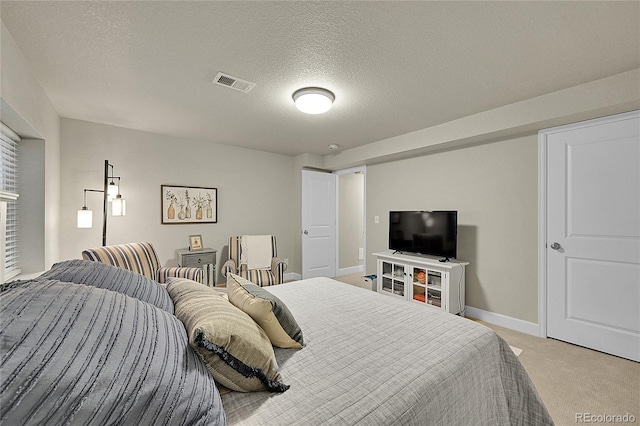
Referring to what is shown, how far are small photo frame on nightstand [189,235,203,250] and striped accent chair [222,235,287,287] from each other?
445 mm

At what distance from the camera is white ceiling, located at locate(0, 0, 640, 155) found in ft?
5.24

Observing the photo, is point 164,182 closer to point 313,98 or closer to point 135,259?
point 135,259

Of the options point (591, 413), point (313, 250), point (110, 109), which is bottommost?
point (591, 413)

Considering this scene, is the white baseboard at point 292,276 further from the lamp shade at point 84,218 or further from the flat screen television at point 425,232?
the lamp shade at point 84,218

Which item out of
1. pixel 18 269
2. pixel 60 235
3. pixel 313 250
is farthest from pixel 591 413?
pixel 60 235

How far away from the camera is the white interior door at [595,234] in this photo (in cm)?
244

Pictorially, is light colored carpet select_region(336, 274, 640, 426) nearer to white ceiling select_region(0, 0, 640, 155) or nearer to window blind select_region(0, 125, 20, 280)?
white ceiling select_region(0, 0, 640, 155)

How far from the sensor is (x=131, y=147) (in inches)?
148

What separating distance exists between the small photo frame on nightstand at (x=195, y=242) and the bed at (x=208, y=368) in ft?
9.16

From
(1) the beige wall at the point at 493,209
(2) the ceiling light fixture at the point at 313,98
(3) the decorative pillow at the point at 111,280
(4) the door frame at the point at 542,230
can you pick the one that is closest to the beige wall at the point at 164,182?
(2) the ceiling light fixture at the point at 313,98

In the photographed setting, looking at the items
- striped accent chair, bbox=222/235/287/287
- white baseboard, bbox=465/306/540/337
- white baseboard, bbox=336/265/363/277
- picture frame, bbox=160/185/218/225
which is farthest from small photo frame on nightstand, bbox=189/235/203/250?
white baseboard, bbox=465/306/540/337

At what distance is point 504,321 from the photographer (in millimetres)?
3225

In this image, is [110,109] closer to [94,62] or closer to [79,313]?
[94,62]

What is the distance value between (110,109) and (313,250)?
12.0ft
